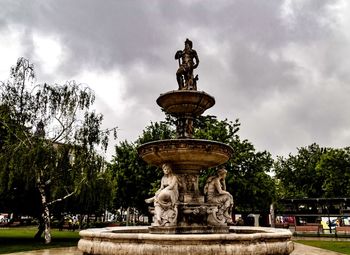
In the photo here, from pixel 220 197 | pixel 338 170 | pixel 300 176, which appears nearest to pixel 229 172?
pixel 220 197

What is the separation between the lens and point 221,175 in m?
10.3

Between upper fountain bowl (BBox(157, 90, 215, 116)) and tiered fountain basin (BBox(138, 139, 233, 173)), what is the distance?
1744 millimetres

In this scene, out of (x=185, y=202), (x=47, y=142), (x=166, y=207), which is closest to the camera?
(x=166, y=207)

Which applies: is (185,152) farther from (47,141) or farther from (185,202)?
(47,141)

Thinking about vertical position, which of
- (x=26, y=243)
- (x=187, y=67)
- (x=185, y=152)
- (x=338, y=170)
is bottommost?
(x=26, y=243)

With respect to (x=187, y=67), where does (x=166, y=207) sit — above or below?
below

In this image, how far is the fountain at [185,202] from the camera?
266 inches

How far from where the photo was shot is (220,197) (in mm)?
10039

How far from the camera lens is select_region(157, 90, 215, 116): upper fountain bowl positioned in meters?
10.4

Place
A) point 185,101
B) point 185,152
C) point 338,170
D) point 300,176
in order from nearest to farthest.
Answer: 1. point 185,152
2. point 185,101
3. point 338,170
4. point 300,176

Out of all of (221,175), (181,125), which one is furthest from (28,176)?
(221,175)

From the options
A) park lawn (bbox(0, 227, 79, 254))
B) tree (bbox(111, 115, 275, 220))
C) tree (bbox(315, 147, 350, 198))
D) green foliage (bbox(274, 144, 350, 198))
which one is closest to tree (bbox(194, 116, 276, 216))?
tree (bbox(111, 115, 275, 220))

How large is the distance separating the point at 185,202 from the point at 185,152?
1.61 meters

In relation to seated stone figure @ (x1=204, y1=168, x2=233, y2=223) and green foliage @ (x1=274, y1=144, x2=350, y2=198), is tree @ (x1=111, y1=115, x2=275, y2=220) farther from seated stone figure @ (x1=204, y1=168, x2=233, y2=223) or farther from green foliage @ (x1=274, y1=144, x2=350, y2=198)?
green foliage @ (x1=274, y1=144, x2=350, y2=198)
